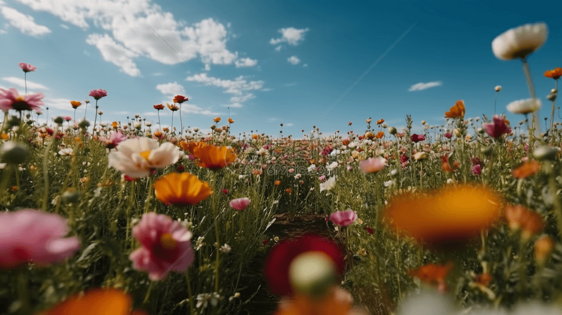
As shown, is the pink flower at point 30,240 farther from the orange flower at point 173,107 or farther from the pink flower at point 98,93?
the orange flower at point 173,107

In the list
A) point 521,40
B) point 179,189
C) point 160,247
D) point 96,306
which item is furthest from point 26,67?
point 521,40

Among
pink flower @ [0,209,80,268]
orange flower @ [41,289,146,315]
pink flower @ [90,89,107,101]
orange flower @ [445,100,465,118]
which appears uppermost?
pink flower @ [90,89,107,101]

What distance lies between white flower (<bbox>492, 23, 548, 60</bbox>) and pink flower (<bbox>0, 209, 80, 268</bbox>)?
1.34m

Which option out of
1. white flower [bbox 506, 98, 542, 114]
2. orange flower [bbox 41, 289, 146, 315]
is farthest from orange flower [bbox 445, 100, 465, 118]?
orange flower [bbox 41, 289, 146, 315]

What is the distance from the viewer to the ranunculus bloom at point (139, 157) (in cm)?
78

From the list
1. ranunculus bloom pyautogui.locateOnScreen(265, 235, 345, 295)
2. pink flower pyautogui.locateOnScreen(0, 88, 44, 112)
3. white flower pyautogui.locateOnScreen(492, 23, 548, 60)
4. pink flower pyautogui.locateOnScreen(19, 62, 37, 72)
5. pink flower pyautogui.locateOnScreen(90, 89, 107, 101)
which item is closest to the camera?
ranunculus bloom pyautogui.locateOnScreen(265, 235, 345, 295)

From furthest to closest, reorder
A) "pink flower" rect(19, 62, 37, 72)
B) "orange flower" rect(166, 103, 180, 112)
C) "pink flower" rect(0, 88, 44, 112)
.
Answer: "orange flower" rect(166, 103, 180, 112)
"pink flower" rect(19, 62, 37, 72)
"pink flower" rect(0, 88, 44, 112)

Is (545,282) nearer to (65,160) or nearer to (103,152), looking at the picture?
(65,160)

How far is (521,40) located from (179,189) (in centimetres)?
120

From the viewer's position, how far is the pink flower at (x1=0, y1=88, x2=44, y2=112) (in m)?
1.08

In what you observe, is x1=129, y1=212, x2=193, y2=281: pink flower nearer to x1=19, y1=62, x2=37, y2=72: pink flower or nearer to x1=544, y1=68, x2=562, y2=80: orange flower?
x1=544, y1=68, x2=562, y2=80: orange flower

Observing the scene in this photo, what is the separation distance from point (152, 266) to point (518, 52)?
1304mm

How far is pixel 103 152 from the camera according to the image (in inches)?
103

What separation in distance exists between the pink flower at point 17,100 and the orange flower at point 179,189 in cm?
79
